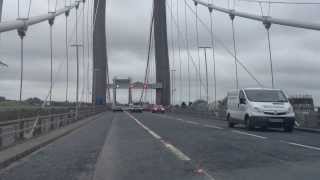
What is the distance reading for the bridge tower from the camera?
111125mm

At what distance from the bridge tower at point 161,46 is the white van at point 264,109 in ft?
248

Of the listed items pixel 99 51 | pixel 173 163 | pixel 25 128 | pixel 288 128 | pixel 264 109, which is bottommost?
pixel 173 163

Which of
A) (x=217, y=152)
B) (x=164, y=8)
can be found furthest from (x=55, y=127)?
(x=164, y=8)

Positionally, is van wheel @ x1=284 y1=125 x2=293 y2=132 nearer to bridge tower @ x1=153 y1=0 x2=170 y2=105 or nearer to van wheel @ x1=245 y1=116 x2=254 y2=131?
van wheel @ x1=245 y1=116 x2=254 y2=131

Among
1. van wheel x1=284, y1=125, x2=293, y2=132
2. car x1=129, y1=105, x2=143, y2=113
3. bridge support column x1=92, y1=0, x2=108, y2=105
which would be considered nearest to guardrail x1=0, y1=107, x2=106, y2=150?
van wheel x1=284, y1=125, x2=293, y2=132

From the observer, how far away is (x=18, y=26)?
2086 cm

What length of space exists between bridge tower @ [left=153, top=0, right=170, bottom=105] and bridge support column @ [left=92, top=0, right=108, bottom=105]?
9.02m

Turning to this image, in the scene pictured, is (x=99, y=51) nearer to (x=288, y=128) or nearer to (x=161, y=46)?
(x=161, y=46)

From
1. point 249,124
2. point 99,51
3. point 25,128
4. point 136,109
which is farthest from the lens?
point 136,109

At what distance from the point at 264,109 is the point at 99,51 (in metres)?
73.9

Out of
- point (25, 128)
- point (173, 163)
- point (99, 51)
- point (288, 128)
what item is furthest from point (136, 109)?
point (173, 163)

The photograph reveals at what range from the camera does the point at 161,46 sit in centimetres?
11394

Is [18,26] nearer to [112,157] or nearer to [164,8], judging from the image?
[112,157]

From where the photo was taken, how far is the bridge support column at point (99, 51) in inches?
4129
